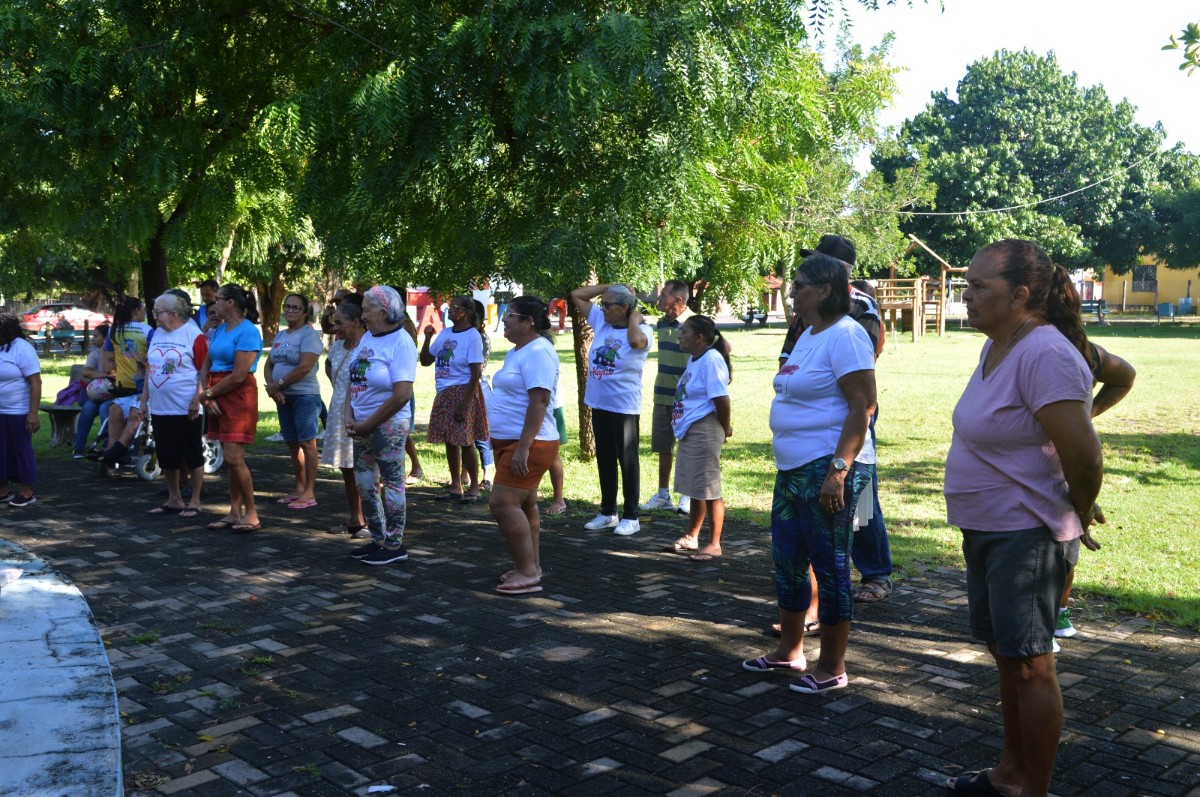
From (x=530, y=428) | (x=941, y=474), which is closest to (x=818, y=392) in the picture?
(x=530, y=428)

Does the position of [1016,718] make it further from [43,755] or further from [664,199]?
[664,199]

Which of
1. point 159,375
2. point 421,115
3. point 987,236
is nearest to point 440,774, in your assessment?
point 159,375

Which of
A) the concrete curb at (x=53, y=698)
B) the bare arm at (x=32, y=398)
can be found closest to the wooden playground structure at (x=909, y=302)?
the bare arm at (x=32, y=398)

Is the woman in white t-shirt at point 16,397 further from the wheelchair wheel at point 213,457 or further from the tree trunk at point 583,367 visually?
the tree trunk at point 583,367

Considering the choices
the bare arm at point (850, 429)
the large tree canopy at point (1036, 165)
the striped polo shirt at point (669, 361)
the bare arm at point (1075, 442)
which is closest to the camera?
the bare arm at point (1075, 442)

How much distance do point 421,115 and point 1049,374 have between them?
22.5ft

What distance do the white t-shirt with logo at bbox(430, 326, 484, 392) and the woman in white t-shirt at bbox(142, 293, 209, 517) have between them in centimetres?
194

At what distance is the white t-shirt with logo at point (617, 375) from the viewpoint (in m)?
8.71

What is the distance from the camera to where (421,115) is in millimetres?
9359

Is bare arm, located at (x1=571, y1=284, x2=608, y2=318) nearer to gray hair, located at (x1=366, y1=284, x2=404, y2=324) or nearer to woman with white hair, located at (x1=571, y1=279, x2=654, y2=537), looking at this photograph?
woman with white hair, located at (x1=571, y1=279, x2=654, y2=537)

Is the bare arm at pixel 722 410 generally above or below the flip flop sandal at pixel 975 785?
above

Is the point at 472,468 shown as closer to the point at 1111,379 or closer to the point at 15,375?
the point at 15,375

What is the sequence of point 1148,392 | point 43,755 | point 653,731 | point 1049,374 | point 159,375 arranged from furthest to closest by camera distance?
point 1148,392 → point 159,375 → point 653,731 → point 43,755 → point 1049,374

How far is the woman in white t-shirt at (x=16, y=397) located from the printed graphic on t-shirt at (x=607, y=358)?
482 centimetres
